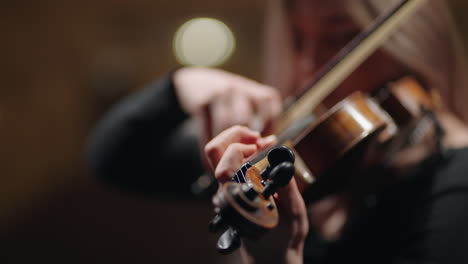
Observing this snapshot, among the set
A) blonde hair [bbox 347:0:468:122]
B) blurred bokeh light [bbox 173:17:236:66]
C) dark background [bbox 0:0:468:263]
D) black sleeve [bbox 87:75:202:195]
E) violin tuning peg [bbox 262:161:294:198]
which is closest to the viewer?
violin tuning peg [bbox 262:161:294:198]

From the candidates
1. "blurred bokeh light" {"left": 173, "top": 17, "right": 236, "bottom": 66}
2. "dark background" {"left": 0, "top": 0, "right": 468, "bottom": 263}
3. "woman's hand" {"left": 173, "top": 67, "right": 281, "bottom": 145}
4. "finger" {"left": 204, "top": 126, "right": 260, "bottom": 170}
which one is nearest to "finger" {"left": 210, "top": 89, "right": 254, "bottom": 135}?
"woman's hand" {"left": 173, "top": 67, "right": 281, "bottom": 145}

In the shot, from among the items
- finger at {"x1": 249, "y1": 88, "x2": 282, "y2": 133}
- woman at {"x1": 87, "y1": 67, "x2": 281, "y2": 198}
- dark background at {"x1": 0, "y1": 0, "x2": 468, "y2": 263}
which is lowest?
finger at {"x1": 249, "y1": 88, "x2": 282, "y2": 133}

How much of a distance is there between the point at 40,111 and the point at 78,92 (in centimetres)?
37

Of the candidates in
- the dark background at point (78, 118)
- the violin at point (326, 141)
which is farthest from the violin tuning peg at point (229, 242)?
the dark background at point (78, 118)

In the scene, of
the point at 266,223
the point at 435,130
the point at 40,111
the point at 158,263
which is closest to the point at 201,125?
the point at 266,223

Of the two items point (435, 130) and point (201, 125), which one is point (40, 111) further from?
point (435, 130)

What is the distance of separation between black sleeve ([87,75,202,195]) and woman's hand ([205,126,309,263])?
423mm

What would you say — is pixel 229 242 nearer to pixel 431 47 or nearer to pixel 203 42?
pixel 431 47

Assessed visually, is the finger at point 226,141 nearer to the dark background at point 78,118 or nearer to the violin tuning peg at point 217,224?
the violin tuning peg at point 217,224

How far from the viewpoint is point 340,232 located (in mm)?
493

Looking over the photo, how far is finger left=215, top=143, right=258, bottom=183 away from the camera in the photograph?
21cm

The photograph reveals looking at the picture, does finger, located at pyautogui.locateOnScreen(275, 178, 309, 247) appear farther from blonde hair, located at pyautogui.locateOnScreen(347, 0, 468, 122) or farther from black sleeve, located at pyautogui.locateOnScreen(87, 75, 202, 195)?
black sleeve, located at pyautogui.locateOnScreen(87, 75, 202, 195)

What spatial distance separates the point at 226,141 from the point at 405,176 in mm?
412

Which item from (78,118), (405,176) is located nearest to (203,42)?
(78,118)
